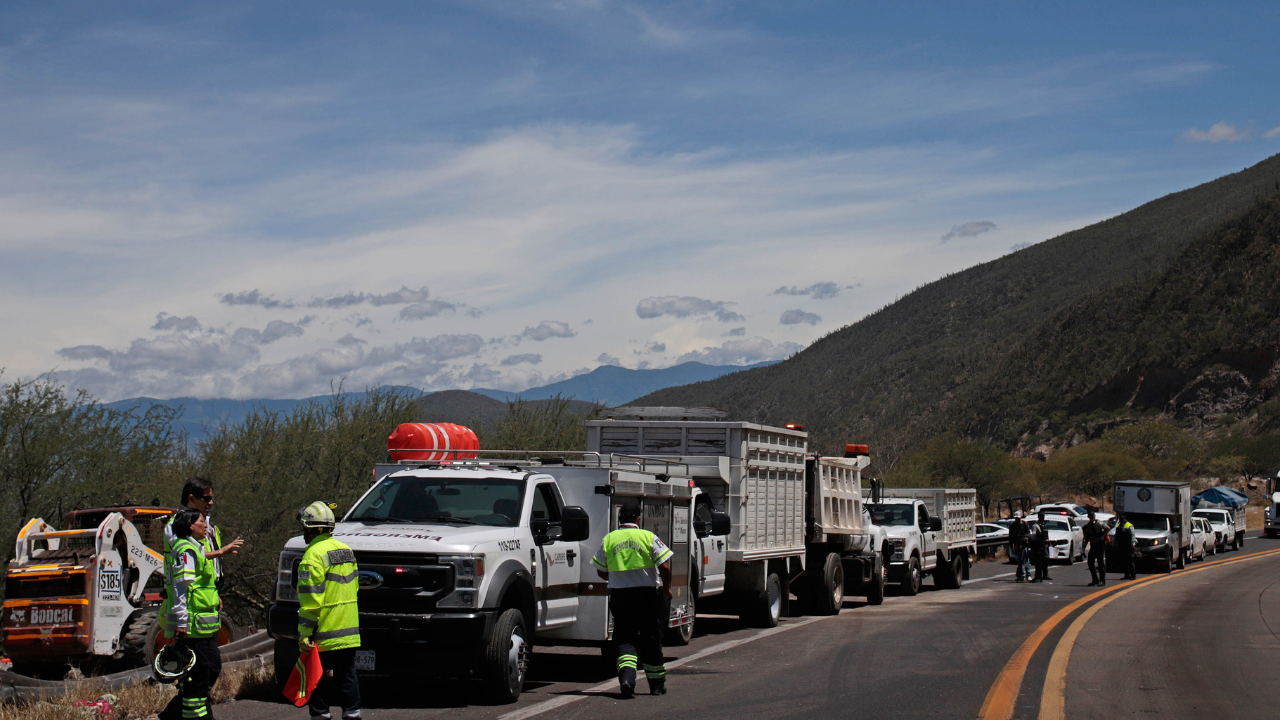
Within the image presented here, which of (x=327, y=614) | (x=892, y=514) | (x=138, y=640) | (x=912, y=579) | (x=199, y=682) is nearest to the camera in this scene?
(x=327, y=614)

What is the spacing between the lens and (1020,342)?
8981 centimetres

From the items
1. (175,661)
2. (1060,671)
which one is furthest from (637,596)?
(1060,671)

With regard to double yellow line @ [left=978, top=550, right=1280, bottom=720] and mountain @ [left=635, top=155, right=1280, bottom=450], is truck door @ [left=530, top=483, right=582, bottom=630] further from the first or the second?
mountain @ [left=635, top=155, right=1280, bottom=450]

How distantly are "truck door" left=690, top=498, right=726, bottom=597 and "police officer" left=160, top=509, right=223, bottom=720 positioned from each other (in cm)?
719

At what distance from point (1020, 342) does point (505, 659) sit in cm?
8631

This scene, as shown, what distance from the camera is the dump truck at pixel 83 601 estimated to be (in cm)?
1348

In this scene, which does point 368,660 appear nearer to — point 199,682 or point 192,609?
point 199,682

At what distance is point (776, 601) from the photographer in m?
16.9

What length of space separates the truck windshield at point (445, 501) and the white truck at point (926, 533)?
13.7 metres

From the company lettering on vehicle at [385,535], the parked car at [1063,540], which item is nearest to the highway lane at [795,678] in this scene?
the company lettering on vehicle at [385,535]

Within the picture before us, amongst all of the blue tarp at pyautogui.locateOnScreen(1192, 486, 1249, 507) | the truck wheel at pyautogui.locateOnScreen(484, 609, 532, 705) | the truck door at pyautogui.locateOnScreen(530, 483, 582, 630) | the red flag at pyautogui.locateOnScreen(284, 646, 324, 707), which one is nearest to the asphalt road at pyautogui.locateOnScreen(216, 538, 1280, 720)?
the truck wheel at pyautogui.locateOnScreen(484, 609, 532, 705)

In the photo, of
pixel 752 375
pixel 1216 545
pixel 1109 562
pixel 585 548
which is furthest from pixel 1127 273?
pixel 585 548

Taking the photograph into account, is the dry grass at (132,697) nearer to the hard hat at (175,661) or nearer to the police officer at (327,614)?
the hard hat at (175,661)

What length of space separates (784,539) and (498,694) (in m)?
8.55
